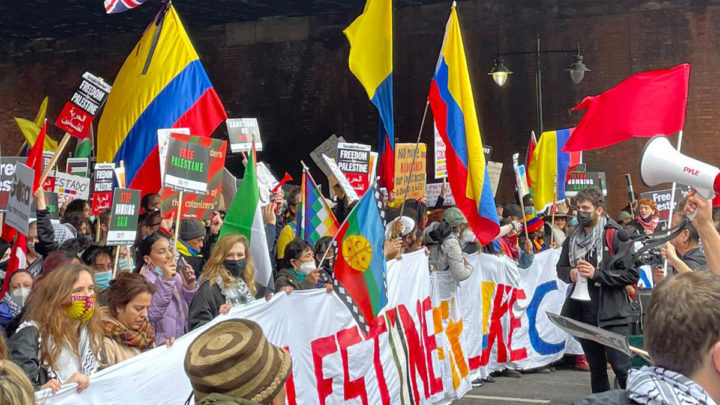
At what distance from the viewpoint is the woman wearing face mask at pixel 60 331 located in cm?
505

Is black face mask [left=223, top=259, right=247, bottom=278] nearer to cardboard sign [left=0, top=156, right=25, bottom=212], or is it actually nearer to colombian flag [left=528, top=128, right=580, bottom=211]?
cardboard sign [left=0, top=156, right=25, bottom=212]

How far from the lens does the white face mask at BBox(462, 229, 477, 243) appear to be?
1167 centimetres

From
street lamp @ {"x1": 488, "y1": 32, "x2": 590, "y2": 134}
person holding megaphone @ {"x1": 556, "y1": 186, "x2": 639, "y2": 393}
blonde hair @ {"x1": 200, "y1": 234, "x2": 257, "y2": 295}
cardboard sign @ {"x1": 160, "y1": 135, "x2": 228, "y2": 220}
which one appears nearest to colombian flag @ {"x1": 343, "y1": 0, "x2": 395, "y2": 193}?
cardboard sign @ {"x1": 160, "y1": 135, "x2": 228, "y2": 220}

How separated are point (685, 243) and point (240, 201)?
10.8ft

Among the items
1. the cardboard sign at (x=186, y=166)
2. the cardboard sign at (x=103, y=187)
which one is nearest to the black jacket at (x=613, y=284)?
the cardboard sign at (x=186, y=166)

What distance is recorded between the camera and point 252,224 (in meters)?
8.05

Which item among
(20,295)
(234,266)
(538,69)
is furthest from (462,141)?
(538,69)

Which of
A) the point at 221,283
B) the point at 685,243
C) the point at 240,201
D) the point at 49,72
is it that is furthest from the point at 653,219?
the point at 49,72

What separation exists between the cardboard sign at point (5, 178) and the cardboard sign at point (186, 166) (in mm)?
1207

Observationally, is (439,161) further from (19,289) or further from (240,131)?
(19,289)

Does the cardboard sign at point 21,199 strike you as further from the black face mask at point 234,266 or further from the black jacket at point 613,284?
the black jacket at point 613,284

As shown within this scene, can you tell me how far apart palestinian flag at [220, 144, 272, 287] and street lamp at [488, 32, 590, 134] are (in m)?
13.2

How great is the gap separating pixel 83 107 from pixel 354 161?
141 inches

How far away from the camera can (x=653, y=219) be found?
14.4 meters
